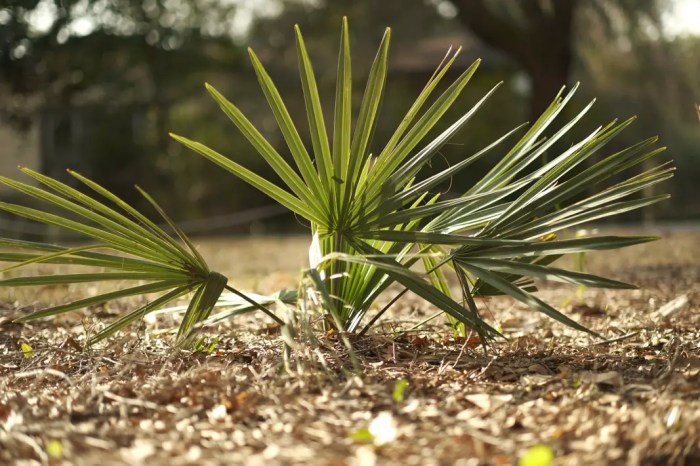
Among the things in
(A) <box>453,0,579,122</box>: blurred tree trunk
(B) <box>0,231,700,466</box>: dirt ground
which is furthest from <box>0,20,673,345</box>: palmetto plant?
(A) <box>453,0,579,122</box>: blurred tree trunk

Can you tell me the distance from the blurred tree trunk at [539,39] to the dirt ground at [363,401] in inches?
405

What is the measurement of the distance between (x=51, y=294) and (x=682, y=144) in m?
16.8

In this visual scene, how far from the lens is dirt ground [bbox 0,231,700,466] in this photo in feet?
7.39

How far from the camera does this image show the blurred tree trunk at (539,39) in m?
13.9

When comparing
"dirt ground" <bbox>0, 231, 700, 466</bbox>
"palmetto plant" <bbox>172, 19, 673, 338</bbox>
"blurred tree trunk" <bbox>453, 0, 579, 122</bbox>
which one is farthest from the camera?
"blurred tree trunk" <bbox>453, 0, 579, 122</bbox>

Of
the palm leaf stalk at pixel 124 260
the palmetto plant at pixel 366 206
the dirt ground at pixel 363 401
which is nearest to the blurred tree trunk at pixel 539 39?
the dirt ground at pixel 363 401

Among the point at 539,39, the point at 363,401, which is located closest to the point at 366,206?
the point at 363,401

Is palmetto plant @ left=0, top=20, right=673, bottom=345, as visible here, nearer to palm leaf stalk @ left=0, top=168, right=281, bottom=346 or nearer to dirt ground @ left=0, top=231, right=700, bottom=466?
palm leaf stalk @ left=0, top=168, right=281, bottom=346

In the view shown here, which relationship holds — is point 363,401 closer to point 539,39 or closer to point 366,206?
point 366,206

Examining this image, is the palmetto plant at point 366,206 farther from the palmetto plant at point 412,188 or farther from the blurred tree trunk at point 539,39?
the blurred tree trunk at point 539,39

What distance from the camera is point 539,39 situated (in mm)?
14125

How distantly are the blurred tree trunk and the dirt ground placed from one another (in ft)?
33.7

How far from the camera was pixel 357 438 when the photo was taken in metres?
2.24

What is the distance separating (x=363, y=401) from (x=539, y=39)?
12330mm
